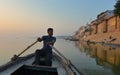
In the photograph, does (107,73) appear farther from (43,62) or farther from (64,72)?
(64,72)

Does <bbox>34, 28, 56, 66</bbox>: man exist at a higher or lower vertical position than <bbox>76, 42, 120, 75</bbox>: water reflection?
higher

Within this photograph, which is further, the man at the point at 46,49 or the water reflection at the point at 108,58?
the water reflection at the point at 108,58

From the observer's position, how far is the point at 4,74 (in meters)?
6.22

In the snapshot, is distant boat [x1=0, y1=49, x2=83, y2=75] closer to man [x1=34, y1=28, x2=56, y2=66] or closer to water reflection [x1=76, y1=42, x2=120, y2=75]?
man [x1=34, y1=28, x2=56, y2=66]

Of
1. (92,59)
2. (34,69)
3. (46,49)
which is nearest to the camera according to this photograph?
(34,69)

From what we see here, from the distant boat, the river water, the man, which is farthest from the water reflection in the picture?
the distant boat

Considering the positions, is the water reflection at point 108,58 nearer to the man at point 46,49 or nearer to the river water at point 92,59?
the river water at point 92,59

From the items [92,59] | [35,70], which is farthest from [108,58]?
[35,70]

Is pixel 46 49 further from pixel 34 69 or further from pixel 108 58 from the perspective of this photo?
pixel 108 58

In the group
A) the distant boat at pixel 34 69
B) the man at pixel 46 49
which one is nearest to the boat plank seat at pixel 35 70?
the distant boat at pixel 34 69

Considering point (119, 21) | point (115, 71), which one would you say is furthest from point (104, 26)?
point (115, 71)

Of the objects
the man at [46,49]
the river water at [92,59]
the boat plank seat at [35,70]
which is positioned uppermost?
the man at [46,49]

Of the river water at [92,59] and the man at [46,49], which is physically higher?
the man at [46,49]

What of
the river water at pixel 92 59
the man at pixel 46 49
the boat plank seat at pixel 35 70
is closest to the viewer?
the boat plank seat at pixel 35 70
